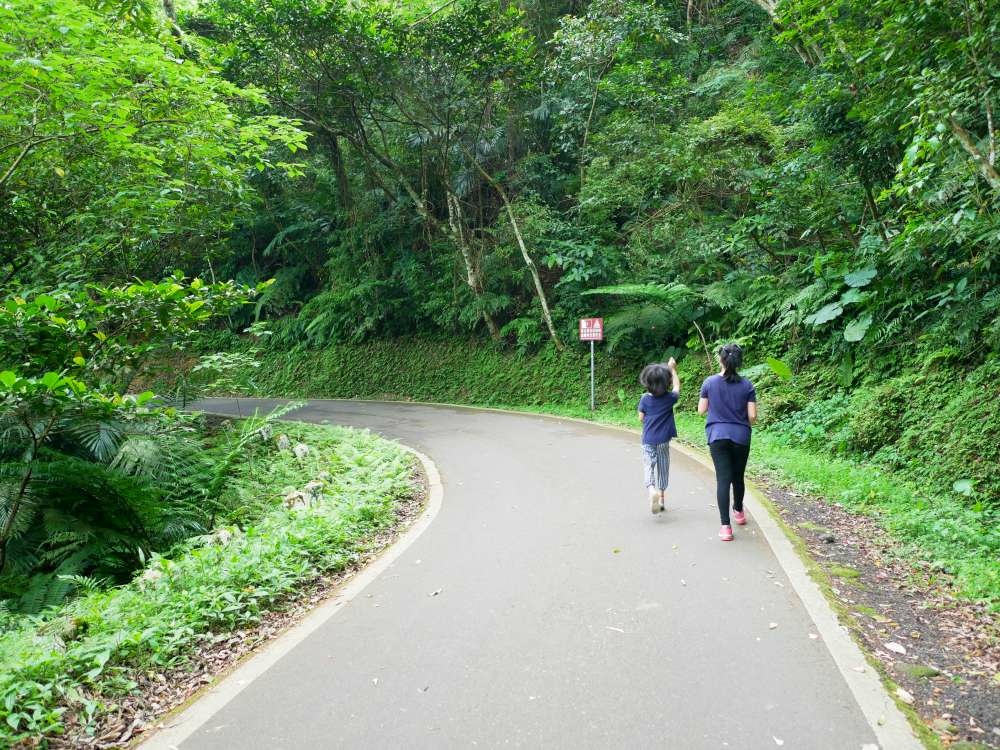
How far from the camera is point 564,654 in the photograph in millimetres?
3885

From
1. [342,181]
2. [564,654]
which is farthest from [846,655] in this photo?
[342,181]

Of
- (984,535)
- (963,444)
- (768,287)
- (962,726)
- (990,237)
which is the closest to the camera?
(962,726)

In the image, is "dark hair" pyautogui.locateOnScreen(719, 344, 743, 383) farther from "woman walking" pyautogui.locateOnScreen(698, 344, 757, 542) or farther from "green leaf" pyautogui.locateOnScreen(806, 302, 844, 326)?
"green leaf" pyautogui.locateOnScreen(806, 302, 844, 326)

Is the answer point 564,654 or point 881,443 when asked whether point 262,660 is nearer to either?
point 564,654

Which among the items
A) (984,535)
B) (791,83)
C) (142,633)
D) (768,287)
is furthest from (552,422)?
(142,633)

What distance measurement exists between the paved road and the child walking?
0.39 m

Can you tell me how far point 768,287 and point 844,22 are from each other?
555cm

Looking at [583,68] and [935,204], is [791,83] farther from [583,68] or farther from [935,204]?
[583,68]

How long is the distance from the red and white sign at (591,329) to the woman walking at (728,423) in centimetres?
947

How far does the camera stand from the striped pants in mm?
6738

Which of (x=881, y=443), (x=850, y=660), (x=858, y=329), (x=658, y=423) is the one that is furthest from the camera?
(x=858, y=329)

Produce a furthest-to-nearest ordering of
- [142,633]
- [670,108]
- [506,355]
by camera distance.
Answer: [506,355] < [670,108] < [142,633]

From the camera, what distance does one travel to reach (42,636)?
13.7 ft

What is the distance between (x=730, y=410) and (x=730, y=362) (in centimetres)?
46
